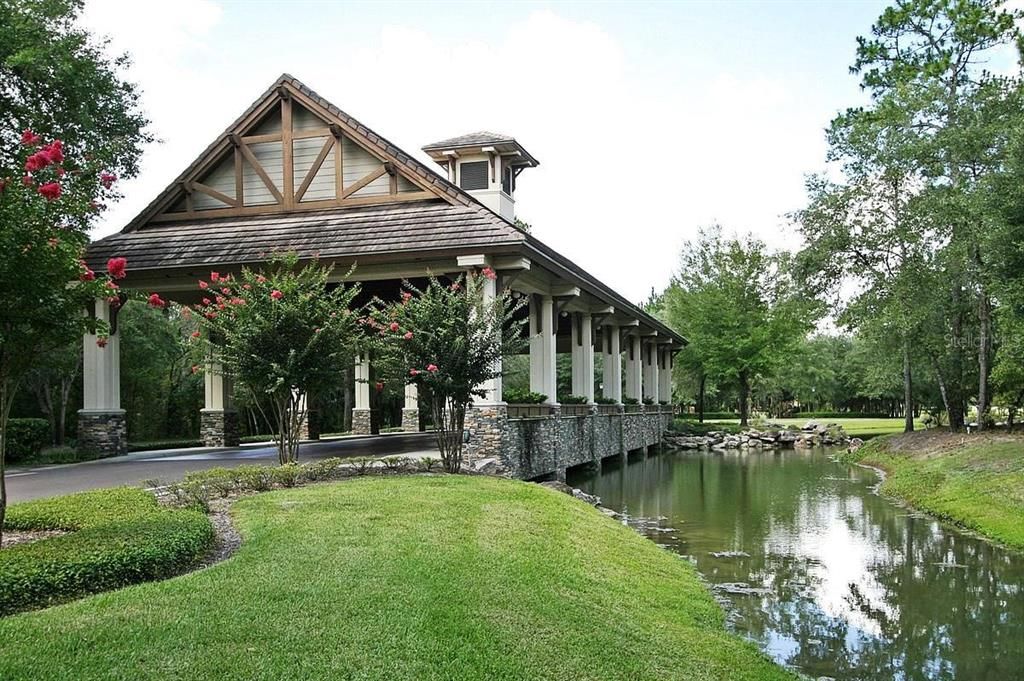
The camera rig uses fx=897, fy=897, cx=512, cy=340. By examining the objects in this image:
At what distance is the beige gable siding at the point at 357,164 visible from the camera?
20609 millimetres

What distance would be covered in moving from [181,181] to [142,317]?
9.32 meters

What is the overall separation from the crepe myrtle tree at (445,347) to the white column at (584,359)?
955cm

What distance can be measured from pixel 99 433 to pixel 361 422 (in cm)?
1192

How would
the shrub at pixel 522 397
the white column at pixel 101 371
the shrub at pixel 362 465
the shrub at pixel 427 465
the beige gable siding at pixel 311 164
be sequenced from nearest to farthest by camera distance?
the shrub at pixel 362 465 → the shrub at pixel 427 465 → the shrub at pixel 522 397 → the white column at pixel 101 371 → the beige gable siding at pixel 311 164

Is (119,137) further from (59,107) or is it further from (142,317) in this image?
(142,317)

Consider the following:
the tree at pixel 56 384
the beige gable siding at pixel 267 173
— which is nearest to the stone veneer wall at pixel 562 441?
the beige gable siding at pixel 267 173

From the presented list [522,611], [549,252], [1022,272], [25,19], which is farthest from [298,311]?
[1022,272]

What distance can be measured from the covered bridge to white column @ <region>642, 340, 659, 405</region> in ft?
65.2

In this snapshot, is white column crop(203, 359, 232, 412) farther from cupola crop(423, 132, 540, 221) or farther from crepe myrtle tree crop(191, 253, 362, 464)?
crepe myrtle tree crop(191, 253, 362, 464)

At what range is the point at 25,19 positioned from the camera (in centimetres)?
2036

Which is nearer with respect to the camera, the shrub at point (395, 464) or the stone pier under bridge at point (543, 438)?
the shrub at point (395, 464)

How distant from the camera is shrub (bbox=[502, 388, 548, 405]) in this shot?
2010cm

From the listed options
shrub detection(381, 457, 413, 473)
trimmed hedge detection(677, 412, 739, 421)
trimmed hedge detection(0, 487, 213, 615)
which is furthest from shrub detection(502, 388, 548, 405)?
trimmed hedge detection(677, 412, 739, 421)

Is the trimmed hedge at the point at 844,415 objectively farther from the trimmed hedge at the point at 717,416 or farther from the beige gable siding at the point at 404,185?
the beige gable siding at the point at 404,185
